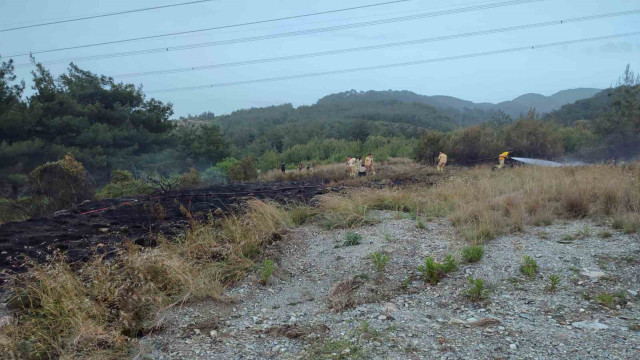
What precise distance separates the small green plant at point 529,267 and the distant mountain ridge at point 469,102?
284ft

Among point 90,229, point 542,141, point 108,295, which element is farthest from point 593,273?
point 542,141

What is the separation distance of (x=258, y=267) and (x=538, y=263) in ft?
11.2

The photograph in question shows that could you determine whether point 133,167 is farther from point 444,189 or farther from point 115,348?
point 115,348

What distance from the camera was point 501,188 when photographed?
927 cm

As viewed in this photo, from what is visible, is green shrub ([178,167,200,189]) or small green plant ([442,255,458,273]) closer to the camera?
small green plant ([442,255,458,273])

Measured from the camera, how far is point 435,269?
193 inches

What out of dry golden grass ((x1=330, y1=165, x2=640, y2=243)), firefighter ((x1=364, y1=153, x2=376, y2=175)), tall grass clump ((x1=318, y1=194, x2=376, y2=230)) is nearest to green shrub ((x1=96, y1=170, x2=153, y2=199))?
firefighter ((x1=364, y1=153, x2=376, y2=175))

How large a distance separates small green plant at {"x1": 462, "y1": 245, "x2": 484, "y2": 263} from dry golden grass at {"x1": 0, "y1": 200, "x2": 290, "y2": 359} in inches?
106

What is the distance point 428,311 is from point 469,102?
124 meters

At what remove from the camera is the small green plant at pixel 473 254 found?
17.1ft

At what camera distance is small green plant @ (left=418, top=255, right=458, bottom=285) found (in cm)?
486

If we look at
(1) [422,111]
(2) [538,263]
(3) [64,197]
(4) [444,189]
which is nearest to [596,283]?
(2) [538,263]

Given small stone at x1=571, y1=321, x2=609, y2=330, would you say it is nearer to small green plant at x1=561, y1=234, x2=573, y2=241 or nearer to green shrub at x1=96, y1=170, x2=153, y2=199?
small green plant at x1=561, y1=234, x2=573, y2=241

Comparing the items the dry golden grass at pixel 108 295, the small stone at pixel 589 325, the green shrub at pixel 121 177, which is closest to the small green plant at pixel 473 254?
the small stone at pixel 589 325
